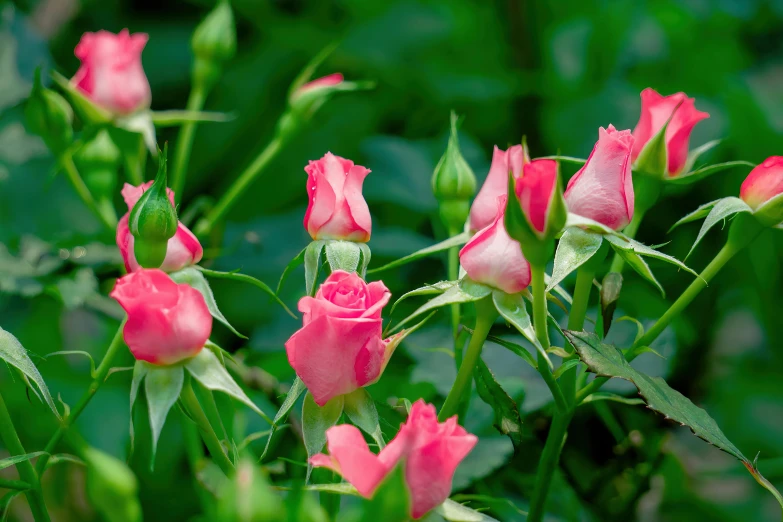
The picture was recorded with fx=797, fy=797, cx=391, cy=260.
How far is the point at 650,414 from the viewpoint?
0.87m

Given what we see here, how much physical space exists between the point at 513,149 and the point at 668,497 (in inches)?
24.5

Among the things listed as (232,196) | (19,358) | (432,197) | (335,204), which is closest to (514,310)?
(335,204)

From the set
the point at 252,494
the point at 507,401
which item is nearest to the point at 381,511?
the point at 252,494

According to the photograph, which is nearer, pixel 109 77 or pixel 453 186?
pixel 453 186

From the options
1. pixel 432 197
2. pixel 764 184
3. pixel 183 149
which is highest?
pixel 764 184

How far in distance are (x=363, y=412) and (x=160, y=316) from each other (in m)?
0.13

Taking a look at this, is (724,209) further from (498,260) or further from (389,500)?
(389,500)

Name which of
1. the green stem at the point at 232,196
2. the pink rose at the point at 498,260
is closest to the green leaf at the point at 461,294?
the pink rose at the point at 498,260

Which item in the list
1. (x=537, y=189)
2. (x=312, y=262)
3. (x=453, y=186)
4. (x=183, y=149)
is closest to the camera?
(x=537, y=189)

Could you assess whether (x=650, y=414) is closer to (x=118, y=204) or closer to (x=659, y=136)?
(x=659, y=136)

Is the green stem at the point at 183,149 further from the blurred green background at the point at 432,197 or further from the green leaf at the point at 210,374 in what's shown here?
the green leaf at the point at 210,374

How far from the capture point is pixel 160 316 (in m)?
0.42

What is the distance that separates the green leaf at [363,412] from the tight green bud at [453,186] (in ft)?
0.70

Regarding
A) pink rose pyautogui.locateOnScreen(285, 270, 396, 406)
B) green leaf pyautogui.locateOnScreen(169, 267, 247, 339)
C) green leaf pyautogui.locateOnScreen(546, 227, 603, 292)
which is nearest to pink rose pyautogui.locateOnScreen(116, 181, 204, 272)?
green leaf pyautogui.locateOnScreen(169, 267, 247, 339)
